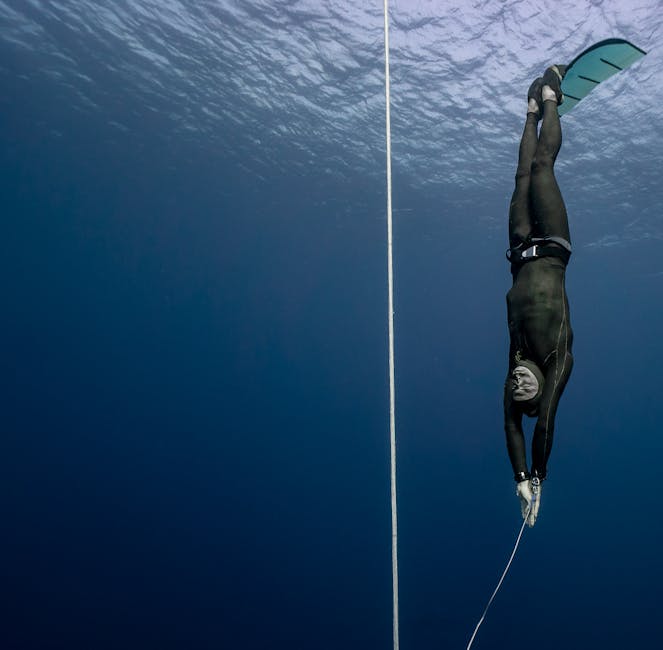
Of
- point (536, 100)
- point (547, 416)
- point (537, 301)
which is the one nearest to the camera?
point (547, 416)

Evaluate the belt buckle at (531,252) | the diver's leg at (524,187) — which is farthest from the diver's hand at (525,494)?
the diver's leg at (524,187)

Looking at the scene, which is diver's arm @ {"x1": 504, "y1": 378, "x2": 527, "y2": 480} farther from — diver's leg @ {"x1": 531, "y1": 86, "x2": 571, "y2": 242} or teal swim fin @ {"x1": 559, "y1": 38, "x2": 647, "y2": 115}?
teal swim fin @ {"x1": 559, "y1": 38, "x2": 647, "y2": 115}

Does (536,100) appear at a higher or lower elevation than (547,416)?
higher

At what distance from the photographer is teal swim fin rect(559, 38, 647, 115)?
437 centimetres

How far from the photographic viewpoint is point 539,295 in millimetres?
4281

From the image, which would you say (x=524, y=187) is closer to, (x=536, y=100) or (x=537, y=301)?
(x=536, y=100)

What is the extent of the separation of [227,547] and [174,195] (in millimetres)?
28225

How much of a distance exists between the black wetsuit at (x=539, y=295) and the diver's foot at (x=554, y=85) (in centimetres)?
9

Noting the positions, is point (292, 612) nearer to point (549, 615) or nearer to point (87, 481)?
point (549, 615)

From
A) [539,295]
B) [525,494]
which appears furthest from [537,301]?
[525,494]

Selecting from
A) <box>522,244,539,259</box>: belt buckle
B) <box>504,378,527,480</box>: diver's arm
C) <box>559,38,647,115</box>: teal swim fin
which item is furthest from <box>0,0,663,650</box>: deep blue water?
<box>504,378,527,480</box>: diver's arm

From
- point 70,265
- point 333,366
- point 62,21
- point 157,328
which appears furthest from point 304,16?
point 333,366

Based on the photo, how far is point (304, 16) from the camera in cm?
1352

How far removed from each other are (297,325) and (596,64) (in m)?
65.2
